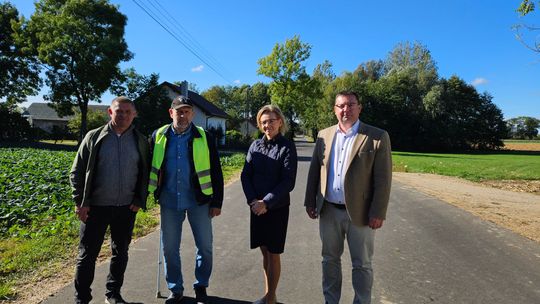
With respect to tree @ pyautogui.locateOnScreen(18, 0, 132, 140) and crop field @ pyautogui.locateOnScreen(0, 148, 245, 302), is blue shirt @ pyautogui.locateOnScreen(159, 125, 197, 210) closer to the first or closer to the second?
crop field @ pyautogui.locateOnScreen(0, 148, 245, 302)

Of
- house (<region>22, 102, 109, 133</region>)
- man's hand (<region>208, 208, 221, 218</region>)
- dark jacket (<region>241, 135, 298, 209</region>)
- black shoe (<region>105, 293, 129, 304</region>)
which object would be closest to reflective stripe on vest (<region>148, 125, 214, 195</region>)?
man's hand (<region>208, 208, 221, 218</region>)

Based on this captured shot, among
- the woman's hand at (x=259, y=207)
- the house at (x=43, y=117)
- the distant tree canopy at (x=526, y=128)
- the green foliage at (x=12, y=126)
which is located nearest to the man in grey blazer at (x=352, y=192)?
the woman's hand at (x=259, y=207)

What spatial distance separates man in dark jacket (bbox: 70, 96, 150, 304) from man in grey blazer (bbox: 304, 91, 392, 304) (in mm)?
1824

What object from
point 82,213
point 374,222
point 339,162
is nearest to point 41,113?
point 82,213

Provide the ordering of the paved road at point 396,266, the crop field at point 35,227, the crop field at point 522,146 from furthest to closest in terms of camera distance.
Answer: the crop field at point 522,146, the crop field at point 35,227, the paved road at point 396,266

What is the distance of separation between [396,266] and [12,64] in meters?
42.1

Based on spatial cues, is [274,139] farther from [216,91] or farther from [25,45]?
[216,91]

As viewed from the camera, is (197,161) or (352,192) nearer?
(352,192)

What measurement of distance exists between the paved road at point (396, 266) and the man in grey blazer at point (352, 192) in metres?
0.60

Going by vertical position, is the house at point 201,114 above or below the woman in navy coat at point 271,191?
above

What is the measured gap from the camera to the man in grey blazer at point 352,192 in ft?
10.9

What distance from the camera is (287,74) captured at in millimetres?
44344

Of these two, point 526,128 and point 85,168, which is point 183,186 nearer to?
point 85,168

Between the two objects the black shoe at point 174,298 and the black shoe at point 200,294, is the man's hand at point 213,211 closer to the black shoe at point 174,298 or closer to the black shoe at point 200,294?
the black shoe at point 200,294
